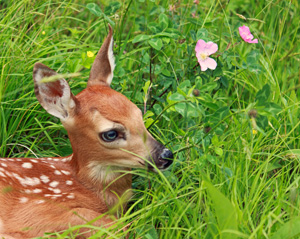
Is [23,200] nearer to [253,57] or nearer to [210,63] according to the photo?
[210,63]

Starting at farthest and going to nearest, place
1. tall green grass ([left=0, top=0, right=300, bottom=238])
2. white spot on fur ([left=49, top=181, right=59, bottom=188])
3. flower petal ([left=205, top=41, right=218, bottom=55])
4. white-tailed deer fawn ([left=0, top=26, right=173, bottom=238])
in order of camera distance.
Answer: flower petal ([left=205, top=41, right=218, bottom=55]) < white spot on fur ([left=49, top=181, right=59, bottom=188]) < white-tailed deer fawn ([left=0, top=26, right=173, bottom=238]) < tall green grass ([left=0, top=0, right=300, bottom=238])

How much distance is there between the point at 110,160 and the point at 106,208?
0.96 feet

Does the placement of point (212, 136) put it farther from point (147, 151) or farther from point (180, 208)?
point (180, 208)

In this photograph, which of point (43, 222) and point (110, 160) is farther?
point (110, 160)

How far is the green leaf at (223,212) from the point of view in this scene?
8.52 ft

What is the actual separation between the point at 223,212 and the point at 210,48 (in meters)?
1.25

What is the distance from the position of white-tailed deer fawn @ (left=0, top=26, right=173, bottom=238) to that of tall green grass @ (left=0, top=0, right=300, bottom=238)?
129 millimetres

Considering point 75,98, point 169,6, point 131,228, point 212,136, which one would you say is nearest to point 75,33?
point 169,6

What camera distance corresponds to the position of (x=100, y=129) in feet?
10.2

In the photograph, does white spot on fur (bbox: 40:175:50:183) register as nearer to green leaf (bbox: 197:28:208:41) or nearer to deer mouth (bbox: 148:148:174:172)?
deer mouth (bbox: 148:148:174:172)

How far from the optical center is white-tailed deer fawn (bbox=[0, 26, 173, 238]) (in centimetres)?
303

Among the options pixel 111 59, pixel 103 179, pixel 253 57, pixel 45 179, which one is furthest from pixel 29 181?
pixel 253 57

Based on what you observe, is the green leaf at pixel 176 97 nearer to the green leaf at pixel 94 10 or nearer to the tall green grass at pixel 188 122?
the tall green grass at pixel 188 122

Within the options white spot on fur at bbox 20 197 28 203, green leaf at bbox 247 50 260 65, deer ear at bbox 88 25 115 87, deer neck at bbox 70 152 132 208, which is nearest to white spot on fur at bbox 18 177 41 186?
white spot on fur at bbox 20 197 28 203
